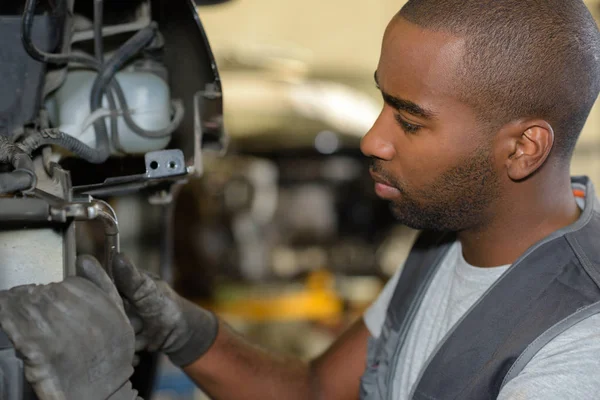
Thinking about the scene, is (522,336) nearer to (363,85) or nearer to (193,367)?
(193,367)

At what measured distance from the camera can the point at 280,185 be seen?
13.9 feet

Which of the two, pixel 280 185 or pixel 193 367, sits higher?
pixel 193 367

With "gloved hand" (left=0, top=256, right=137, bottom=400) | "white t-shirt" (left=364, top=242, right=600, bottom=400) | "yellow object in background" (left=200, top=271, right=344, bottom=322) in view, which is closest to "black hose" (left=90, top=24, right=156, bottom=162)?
"gloved hand" (left=0, top=256, right=137, bottom=400)

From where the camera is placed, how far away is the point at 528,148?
0.99 m

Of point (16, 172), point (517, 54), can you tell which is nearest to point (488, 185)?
point (517, 54)

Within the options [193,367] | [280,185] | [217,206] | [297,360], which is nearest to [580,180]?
[297,360]

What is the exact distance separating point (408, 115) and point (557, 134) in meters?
0.22

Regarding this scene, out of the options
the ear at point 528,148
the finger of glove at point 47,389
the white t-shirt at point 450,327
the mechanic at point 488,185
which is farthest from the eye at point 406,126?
the finger of glove at point 47,389

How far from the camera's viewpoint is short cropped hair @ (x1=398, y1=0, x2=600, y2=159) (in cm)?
96

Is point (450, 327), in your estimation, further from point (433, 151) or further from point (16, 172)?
point (16, 172)

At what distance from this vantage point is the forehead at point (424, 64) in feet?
3.18

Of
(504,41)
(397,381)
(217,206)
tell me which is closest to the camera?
(504,41)

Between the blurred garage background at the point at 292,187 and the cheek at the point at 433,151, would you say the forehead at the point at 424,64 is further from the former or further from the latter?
the blurred garage background at the point at 292,187

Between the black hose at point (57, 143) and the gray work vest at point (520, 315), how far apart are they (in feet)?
1.81
